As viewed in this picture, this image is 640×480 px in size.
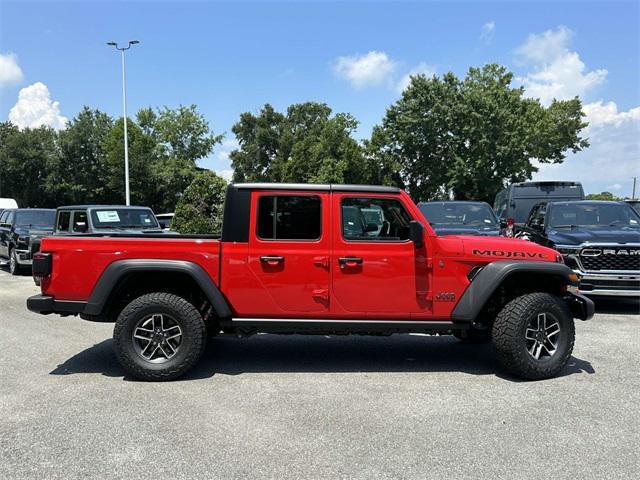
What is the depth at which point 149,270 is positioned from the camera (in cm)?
474

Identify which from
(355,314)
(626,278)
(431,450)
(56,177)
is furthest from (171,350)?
(56,177)

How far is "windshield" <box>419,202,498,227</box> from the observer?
10.8 meters

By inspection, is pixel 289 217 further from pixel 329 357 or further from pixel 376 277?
pixel 329 357

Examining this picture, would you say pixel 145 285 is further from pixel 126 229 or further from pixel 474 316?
pixel 126 229

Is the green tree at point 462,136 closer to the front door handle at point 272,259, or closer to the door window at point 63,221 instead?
the door window at point 63,221

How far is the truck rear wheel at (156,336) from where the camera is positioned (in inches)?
187

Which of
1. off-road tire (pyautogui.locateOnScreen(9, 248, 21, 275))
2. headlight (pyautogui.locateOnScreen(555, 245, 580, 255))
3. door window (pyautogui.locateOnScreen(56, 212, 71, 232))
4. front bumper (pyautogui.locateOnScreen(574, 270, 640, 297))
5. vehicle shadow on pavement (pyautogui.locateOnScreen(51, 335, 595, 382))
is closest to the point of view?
vehicle shadow on pavement (pyautogui.locateOnScreen(51, 335, 595, 382))

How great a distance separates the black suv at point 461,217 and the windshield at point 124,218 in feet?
21.0

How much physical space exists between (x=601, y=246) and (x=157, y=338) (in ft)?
21.3

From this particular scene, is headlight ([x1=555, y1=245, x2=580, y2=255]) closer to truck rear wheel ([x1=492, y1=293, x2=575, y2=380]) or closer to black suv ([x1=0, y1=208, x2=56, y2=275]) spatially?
truck rear wheel ([x1=492, y1=293, x2=575, y2=380])

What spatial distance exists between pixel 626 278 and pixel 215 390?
20.7 ft

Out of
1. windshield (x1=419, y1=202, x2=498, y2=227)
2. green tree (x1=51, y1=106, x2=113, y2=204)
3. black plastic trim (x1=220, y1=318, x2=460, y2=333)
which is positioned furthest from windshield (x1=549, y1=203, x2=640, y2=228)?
green tree (x1=51, y1=106, x2=113, y2=204)

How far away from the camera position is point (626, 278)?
7.66 metres

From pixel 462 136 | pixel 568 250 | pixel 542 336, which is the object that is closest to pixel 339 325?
pixel 542 336
